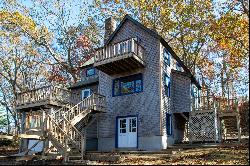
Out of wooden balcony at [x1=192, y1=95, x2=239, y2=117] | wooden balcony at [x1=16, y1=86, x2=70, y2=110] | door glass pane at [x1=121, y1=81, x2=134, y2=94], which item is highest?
door glass pane at [x1=121, y1=81, x2=134, y2=94]

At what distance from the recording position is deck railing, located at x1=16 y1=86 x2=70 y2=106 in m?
22.1

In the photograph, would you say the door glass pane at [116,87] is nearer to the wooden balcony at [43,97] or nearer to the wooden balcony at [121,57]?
the wooden balcony at [121,57]

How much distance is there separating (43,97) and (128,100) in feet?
21.6

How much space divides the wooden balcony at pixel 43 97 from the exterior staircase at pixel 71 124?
50.2 inches

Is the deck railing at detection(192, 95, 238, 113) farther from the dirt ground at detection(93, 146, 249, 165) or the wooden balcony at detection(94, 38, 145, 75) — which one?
the dirt ground at detection(93, 146, 249, 165)

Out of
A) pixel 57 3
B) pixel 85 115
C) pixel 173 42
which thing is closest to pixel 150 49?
pixel 85 115

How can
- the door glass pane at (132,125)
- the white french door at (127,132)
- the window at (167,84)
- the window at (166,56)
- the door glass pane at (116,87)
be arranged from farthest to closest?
the window at (166,56) < the door glass pane at (116,87) < the window at (167,84) < the door glass pane at (132,125) < the white french door at (127,132)

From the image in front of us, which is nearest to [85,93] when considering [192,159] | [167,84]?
[167,84]

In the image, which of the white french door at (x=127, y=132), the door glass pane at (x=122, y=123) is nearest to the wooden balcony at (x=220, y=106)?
the white french door at (x=127, y=132)

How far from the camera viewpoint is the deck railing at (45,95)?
72.4ft

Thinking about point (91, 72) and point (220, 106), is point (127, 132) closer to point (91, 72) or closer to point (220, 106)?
point (220, 106)

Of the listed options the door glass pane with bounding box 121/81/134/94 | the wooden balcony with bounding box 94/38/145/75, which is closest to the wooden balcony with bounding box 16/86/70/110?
the wooden balcony with bounding box 94/38/145/75

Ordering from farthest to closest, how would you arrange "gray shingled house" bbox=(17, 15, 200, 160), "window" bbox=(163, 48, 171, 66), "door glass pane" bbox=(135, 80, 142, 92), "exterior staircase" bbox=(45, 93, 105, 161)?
"window" bbox=(163, 48, 171, 66), "door glass pane" bbox=(135, 80, 142, 92), "gray shingled house" bbox=(17, 15, 200, 160), "exterior staircase" bbox=(45, 93, 105, 161)

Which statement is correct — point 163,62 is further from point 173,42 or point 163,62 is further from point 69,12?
point 69,12
